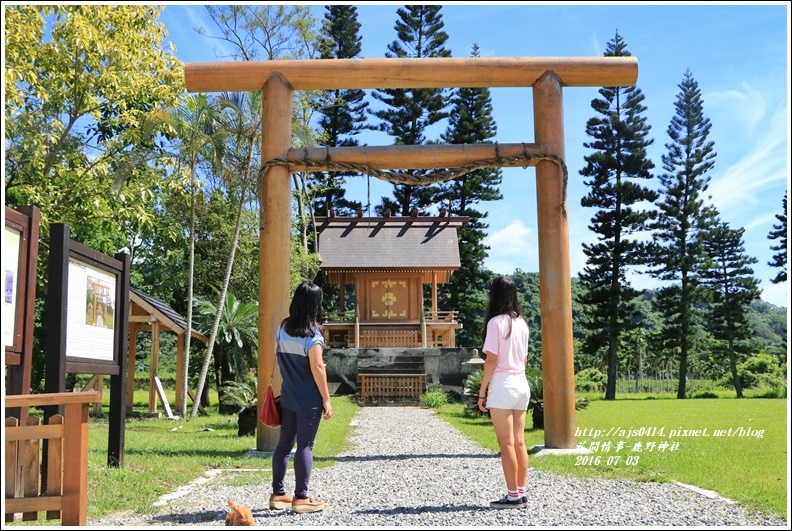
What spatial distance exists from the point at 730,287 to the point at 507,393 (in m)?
30.3

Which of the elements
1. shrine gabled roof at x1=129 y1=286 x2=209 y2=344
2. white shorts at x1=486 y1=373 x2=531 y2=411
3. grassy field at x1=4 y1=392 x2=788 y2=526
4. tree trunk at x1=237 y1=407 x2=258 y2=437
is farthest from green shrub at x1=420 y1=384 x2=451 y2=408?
white shorts at x1=486 y1=373 x2=531 y2=411

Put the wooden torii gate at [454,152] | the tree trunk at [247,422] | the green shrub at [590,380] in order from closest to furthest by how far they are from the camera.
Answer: the wooden torii gate at [454,152] → the tree trunk at [247,422] → the green shrub at [590,380]

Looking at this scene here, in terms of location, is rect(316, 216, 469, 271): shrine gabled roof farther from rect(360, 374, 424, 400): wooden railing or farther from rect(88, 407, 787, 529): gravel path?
rect(88, 407, 787, 529): gravel path

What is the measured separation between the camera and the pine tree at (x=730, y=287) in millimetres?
31328

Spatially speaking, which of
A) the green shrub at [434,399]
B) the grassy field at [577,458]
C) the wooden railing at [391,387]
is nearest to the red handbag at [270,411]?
the grassy field at [577,458]

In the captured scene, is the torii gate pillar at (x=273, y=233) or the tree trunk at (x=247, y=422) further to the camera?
the tree trunk at (x=247, y=422)

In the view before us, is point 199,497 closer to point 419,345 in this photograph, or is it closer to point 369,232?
point 419,345

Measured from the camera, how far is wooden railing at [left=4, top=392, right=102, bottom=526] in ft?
13.9

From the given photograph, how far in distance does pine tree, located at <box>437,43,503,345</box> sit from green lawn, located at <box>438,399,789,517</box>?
60.1ft

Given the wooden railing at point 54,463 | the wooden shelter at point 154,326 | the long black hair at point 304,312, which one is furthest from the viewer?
the wooden shelter at point 154,326

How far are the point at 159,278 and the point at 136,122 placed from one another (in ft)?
33.1

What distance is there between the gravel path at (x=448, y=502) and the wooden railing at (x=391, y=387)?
1292cm

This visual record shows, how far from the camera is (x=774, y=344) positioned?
1553 inches

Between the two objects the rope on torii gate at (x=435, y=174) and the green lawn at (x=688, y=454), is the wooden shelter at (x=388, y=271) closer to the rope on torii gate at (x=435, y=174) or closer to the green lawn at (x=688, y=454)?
the green lawn at (x=688, y=454)
